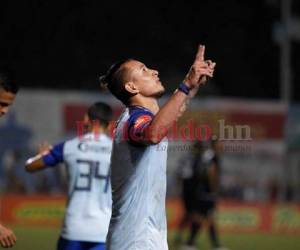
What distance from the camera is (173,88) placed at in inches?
1125

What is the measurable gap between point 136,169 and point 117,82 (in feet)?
1.95

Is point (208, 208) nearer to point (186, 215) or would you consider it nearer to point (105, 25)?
point (186, 215)

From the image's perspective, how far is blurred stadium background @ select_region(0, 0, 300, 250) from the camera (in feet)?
73.8

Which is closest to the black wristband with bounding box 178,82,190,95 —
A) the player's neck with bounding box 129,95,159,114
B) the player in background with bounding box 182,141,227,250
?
the player's neck with bounding box 129,95,159,114

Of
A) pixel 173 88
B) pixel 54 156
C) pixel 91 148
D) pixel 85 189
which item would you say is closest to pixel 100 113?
pixel 91 148

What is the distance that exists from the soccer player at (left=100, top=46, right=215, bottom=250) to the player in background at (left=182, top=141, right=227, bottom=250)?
993cm

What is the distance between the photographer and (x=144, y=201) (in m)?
5.62

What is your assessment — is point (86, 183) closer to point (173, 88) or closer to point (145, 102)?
point (145, 102)

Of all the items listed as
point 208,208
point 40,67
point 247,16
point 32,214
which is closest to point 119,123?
point 208,208

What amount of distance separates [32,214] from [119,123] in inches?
655

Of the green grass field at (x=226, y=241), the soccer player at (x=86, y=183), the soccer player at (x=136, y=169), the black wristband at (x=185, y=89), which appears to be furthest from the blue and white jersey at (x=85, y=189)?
the green grass field at (x=226, y=241)

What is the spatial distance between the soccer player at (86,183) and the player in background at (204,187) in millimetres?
7181

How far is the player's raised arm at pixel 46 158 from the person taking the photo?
329 inches

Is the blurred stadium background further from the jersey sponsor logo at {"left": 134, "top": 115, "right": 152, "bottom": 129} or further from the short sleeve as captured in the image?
the jersey sponsor logo at {"left": 134, "top": 115, "right": 152, "bottom": 129}
